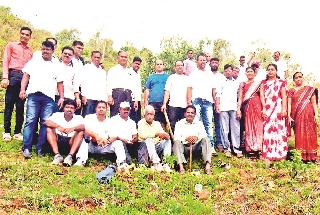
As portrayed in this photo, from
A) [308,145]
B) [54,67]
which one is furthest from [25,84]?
[308,145]

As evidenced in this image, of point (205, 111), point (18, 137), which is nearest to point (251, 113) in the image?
point (205, 111)

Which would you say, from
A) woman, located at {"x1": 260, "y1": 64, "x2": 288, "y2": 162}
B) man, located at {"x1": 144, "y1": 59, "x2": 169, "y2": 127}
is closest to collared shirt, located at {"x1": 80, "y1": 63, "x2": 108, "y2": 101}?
man, located at {"x1": 144, "y1": 59, "x2": 169, "y2": 127}

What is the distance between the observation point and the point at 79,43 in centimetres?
1065

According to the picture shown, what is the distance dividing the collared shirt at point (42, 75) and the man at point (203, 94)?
330 cm

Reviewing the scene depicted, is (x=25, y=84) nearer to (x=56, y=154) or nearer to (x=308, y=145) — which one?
(x=56, y=154)

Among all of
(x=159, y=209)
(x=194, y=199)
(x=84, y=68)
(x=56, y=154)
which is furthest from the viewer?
(x=84, y=68)

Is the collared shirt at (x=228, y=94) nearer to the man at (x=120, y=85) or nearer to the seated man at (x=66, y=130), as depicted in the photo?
the man at (x=120, y=85)

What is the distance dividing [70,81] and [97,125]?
4.23 ft

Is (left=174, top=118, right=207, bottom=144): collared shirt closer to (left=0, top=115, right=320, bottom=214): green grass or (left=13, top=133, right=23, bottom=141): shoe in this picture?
(left=0, top=115, right=320, bottom=214): green grass

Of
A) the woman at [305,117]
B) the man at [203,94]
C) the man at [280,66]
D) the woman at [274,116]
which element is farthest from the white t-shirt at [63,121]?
the man at [280,66]

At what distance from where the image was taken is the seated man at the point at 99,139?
930cm

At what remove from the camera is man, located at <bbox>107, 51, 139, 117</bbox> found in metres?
10.5

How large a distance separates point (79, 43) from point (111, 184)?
4015mm

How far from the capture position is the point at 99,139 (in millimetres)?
9469
